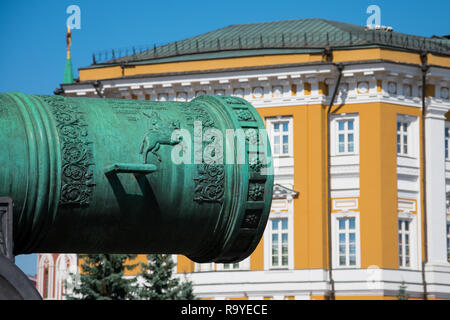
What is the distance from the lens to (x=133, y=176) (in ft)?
21.2

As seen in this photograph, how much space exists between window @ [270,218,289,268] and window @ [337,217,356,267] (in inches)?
61.7

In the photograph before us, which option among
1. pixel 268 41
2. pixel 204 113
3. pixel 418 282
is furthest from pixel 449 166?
pixel 204 113

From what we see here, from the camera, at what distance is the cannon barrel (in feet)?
20.6

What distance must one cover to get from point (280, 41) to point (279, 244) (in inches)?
258

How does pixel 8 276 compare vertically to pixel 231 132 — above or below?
below

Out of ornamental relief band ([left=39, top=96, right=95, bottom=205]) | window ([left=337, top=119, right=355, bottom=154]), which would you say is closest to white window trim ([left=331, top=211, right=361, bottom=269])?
window ([left=337, top=119, right=355, bottom=154])

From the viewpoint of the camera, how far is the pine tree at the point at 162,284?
32.5 metres

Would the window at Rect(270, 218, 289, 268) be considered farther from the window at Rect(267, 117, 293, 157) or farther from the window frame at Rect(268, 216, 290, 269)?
the window at Rect(267, 117, 293, 157)

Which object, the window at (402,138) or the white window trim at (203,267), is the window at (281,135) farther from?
the white window trim at (203,267)

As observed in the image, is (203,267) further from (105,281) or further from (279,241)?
(105,281)

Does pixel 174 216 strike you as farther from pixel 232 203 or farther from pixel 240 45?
pixel 240 45
